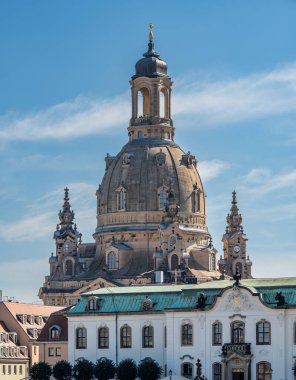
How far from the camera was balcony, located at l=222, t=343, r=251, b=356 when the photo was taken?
122m

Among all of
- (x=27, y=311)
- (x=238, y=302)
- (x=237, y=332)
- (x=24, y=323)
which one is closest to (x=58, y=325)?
(x=24, y=323)

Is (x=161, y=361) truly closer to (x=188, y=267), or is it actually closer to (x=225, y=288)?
(x=225, y=288)

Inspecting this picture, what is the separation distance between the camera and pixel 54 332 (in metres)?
147

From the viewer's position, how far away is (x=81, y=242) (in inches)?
7736

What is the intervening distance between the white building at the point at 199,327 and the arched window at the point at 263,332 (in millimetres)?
80

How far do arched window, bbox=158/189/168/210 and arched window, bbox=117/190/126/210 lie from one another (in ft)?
14.3

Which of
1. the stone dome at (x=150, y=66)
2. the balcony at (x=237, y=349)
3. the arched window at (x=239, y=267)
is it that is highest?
the stone dome at (x=150, y=66)

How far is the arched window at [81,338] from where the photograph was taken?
429 ft

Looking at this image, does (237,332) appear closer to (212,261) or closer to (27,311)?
(27,311)

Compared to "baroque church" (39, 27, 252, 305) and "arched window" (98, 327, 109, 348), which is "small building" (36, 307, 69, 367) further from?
"baroque church" (39, 27, 252, 305)

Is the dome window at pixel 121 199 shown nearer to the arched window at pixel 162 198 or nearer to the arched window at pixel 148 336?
the arched window at pixel 162 198

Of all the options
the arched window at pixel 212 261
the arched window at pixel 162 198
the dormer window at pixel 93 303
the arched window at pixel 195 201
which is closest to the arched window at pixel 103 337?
the dormer window at pixel 93 303

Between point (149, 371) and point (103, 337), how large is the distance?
809 cm

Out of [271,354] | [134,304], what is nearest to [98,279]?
[134,304]
